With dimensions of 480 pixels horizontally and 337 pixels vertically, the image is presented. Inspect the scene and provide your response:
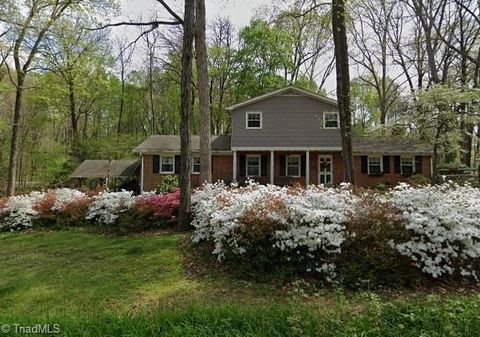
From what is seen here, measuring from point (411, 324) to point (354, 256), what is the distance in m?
1.66

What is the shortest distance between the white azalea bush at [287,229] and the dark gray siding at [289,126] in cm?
1395

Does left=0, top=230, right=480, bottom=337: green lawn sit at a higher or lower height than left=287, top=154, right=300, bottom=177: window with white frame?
lower

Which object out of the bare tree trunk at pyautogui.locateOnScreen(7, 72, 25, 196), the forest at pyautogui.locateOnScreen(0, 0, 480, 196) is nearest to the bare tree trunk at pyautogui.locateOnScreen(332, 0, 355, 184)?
the forest at pyautogui.locateOnScreen(0, 0, 480, 196)

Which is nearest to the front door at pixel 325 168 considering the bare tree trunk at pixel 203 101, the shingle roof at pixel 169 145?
the shingle roof at pixel 169 145

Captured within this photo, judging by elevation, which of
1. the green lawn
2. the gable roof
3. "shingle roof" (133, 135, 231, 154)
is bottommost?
the green lawn

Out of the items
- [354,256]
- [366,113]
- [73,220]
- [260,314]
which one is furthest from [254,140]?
[366,113]

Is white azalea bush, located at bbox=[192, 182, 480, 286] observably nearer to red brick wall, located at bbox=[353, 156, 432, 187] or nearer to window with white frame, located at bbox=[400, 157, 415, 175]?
red brick wall, located at bbox=[353, 156, 432, 187]

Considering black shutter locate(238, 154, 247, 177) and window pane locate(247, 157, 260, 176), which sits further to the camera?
window pane locate(247, 157, 260, 176)

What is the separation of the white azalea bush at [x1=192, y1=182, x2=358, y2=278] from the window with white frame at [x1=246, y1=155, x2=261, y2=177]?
1445 centimetres

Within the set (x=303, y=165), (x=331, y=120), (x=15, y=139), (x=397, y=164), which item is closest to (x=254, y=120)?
(x=303, y=165)

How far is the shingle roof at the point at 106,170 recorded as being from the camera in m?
22.1

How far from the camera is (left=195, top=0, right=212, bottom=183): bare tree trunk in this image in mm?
11883

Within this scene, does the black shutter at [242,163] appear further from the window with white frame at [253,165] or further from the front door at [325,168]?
the front door at [325,168]

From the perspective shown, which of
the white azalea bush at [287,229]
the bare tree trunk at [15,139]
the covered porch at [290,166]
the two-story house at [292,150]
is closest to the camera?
the white azalea bush at [287,229]
